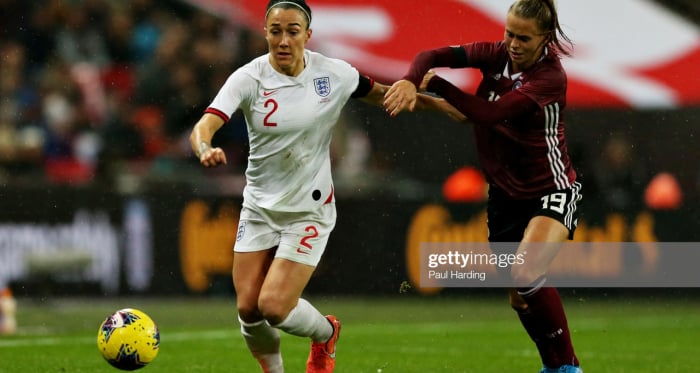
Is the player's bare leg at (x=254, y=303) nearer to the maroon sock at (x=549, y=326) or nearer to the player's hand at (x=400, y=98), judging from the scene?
the player's hand at (x=400, y=98)

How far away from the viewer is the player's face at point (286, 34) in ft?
23.1

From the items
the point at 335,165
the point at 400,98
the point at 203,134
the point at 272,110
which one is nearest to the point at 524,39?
the point at 400,98

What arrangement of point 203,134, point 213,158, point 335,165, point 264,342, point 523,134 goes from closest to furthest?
point 213,158 → point 203,134 → point 264,342 → point 523,134 → point 335,165

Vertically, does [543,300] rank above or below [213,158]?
below

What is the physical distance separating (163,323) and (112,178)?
2535 mm

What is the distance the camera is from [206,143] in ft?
21.6

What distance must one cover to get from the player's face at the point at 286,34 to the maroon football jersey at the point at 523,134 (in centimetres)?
116

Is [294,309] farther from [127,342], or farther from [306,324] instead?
[127,342]

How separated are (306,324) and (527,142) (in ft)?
5.46

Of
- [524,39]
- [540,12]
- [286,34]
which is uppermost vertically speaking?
[540,12]

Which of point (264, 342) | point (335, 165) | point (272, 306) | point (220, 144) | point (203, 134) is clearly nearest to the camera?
point (203, 134)

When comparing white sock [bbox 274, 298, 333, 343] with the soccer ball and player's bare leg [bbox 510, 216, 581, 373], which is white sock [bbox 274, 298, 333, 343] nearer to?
the soccer ball

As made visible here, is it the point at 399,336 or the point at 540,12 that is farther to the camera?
the point at 399,336

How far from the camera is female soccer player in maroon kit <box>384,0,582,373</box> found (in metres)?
7.33
